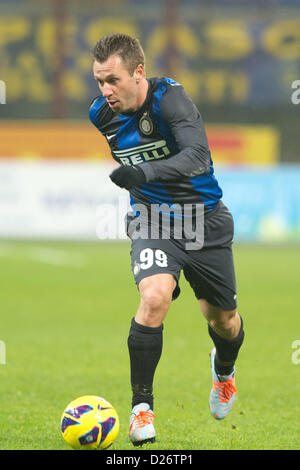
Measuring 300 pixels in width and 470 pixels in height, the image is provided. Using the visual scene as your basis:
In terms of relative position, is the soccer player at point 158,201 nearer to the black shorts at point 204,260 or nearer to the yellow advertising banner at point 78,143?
the black shorts at point 204,260

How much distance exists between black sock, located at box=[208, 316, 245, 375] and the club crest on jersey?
4.30ft

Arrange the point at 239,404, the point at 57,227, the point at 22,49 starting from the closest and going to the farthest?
1. the point at 239,404
2. the point at 57,227
3. the point at 22,49

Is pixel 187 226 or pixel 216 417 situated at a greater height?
pixel 187 226

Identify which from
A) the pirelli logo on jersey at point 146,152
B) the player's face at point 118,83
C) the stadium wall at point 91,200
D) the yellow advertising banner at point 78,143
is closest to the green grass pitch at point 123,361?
the pirelli logo on jersey at point 146,152


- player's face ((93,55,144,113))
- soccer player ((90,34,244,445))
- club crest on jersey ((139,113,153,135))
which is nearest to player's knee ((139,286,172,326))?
soccer player ((90,34,244,445))

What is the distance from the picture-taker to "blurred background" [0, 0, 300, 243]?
1842 cm

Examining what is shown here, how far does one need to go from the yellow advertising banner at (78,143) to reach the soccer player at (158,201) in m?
15.7

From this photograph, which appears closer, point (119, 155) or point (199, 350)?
point (119, 155)

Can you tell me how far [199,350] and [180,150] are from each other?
3233 mm

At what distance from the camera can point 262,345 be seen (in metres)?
7.43

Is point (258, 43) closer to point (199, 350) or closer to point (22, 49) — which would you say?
point (22, 49)

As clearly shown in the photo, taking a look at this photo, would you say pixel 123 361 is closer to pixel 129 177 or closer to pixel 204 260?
pixel 204 260

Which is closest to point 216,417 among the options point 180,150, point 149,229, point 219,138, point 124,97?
point 149,229
